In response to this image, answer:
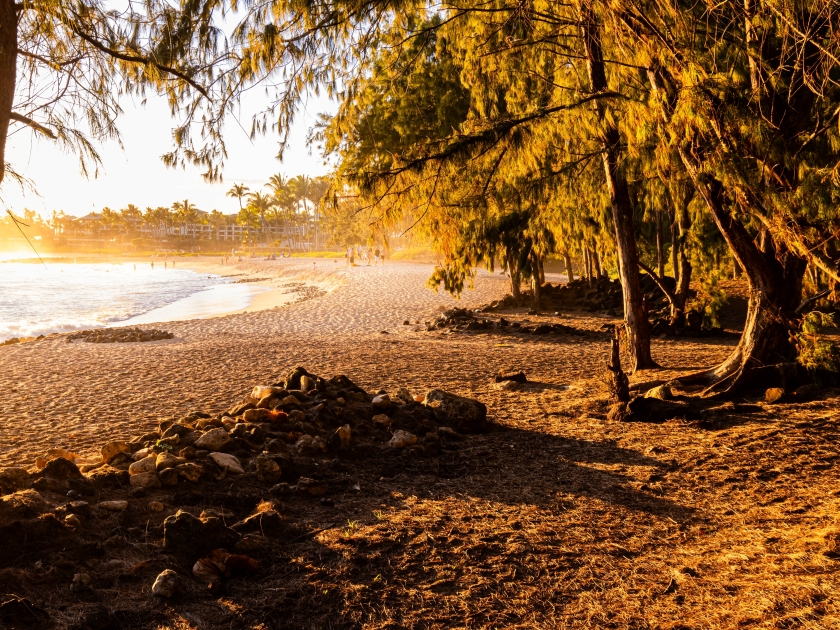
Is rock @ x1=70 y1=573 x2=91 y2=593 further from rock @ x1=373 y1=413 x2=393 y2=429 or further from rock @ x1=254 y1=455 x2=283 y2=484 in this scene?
rock @ x1=373 y1=413 x2=393 y2=429

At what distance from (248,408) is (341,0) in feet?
12.7

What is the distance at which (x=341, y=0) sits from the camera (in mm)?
5242

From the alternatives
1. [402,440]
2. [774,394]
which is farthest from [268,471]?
[774,394]

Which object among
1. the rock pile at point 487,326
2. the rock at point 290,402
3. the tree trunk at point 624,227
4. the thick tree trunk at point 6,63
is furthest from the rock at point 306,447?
the rock pile at point 487,326

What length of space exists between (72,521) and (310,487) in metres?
1.44

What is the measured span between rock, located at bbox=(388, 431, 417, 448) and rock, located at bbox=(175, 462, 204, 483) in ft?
5.32

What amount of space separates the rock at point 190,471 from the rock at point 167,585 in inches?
50.0

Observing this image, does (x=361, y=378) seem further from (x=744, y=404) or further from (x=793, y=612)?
(x=793, y=612)

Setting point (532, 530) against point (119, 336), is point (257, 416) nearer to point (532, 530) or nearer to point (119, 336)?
point (532, 530)

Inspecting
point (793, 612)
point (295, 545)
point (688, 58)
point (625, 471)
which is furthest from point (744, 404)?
point (295, 545)

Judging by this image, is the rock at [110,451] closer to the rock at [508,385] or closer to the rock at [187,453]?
the rock at [187,453]

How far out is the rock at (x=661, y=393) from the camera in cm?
621

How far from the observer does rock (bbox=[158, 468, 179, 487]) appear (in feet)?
13.2

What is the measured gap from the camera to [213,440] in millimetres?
4777
